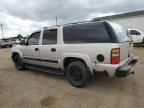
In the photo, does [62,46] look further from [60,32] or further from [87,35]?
[87,35]

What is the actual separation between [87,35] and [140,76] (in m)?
2.67

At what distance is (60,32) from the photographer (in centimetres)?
527

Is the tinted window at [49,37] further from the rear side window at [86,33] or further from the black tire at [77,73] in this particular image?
the black tire at [77,73]

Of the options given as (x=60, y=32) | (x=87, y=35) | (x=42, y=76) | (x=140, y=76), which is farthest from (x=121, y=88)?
(x=42, y=76)

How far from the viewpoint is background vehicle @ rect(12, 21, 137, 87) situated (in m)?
4.05

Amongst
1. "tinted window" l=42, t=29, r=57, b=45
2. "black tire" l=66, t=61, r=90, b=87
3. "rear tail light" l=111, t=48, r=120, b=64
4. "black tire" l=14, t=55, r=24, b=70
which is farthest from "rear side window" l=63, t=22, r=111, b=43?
"black tire" l=14, t=55, r=24, b=70

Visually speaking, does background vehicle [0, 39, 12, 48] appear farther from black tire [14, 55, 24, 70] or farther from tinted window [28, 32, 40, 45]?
tinted window [28, 32, 40, 45]

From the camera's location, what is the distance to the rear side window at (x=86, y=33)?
4225mm

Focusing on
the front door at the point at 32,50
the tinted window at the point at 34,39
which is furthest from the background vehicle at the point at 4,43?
the tinted window at the point at 34,39

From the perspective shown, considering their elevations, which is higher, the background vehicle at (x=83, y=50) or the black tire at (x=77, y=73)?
the background vehicle at (x=83, y=50)

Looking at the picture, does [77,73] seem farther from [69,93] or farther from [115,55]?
[115,55]

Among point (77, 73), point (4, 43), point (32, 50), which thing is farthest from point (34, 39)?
point (4, 43)

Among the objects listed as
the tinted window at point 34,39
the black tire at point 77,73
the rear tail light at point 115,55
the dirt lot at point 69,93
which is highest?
the tinted window at point 34,39

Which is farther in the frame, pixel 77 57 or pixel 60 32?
pixel 60 32
